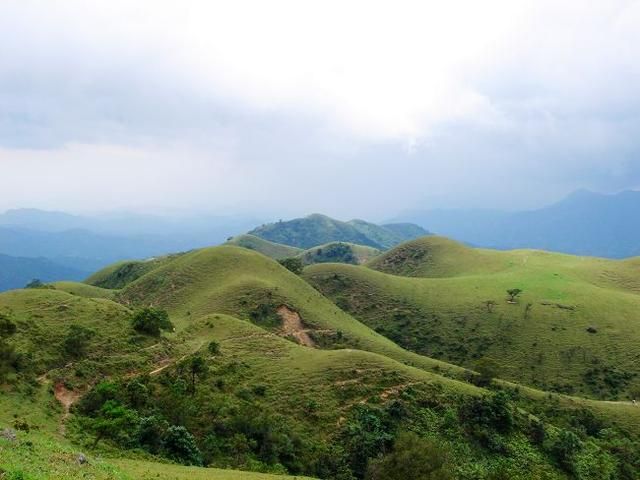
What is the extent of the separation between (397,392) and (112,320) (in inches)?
1391

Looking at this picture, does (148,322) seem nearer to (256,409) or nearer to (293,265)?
(256,409)

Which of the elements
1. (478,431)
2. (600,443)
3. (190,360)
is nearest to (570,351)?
(600,443)

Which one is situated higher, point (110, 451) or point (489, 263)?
point (489, 263)

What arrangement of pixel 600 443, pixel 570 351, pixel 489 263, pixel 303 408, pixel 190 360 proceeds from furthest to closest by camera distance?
pixel 489 263 → pixel 570 351 → pixel 600 443 → pixel 190 360 → pixel 303 408

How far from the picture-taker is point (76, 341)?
176 feet

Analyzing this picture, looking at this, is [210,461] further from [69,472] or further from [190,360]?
[69,472]

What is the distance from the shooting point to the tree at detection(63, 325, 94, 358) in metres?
53.1

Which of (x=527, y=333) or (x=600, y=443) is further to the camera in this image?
(x=527, y=333)

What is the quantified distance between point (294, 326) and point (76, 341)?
41459 millimetres

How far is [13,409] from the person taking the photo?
4044 cm

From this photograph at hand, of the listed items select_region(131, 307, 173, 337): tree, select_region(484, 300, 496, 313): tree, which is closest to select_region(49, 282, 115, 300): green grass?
select_region(131, 307, 173, 337): tree

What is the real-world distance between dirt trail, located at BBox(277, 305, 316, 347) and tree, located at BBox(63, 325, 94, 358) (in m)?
36.3

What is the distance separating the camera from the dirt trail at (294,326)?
282ft

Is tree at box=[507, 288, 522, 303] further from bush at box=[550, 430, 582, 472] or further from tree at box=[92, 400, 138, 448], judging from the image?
tree at box=[92, 400, 138, 448]
